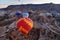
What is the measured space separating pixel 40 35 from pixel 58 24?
29cm

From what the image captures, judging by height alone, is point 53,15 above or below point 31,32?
above

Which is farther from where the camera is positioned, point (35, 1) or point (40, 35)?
point (35, 1)

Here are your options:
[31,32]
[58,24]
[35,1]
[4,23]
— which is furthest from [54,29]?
[35,1]

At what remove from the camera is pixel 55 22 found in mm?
1525

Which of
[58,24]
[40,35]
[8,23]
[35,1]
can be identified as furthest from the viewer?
[35,1]

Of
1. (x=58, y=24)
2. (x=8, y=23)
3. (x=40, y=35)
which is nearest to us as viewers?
(x=40, y=35)

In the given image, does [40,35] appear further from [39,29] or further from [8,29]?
[8,29]

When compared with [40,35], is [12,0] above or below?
above

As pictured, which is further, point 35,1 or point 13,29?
point 35,1

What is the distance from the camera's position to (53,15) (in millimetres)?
1689

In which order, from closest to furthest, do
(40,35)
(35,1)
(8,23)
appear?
1. (40,35)
2. (8,23)
3. (35,1)

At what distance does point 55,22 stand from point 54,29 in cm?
16

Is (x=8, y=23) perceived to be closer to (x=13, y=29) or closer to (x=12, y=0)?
(x=13, y=29)

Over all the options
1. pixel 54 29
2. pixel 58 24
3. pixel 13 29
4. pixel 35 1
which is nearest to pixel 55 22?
pixel 58 24
